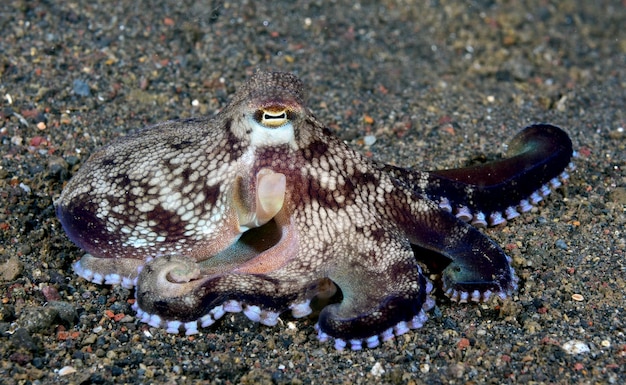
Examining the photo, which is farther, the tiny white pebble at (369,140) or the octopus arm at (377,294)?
the tiny white pebble at (369,140)

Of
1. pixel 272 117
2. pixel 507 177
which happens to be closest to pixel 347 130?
pixel 507 177

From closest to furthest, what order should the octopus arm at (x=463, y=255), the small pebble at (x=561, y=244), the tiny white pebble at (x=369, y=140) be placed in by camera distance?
1. the octopus arm at (x=463, y=255)
2. the small pebble at (x=561, y=244)
3. the tiny white pebble at (x=369, y=140)

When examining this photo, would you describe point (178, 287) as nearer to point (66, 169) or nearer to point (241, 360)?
point (241, 360)

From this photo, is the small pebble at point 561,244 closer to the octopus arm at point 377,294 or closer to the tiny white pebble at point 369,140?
the octopus arm at point 377,294

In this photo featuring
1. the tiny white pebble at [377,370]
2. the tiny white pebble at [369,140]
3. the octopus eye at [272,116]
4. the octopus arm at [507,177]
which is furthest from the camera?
the tiny white pebble at [369,140]

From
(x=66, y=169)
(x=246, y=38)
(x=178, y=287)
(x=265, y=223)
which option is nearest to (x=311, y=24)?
(x=246, y=38)

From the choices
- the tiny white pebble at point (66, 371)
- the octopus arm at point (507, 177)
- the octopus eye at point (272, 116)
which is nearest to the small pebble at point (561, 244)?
the octopus arm at point (507, 177)
